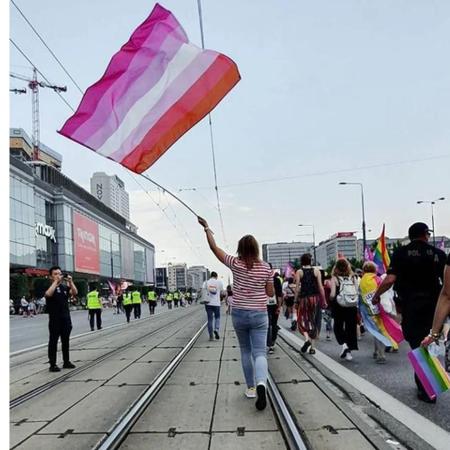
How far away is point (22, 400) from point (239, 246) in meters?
3.18

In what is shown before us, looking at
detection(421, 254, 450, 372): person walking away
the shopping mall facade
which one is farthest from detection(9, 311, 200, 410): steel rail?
the shopping mall facade

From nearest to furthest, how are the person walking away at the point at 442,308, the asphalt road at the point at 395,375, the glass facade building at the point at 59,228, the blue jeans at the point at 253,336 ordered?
the person walking away at the point at 442,308 < the asphalt road at the point at 395,375 < the blue jeans at the point at 253,336 < the glass facade building at the point at 59,228

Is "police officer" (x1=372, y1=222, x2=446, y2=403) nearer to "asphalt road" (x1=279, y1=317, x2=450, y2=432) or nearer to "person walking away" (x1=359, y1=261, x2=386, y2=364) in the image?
"asphalt road" (x1=279, y1=317, x2=450, y2=432)

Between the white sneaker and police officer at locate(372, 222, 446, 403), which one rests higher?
police officer at locate(372, 222, 446, 403)

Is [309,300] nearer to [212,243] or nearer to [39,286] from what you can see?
[212,243]

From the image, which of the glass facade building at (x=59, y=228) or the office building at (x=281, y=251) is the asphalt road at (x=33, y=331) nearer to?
the glass facade building at (x=59, y=228)

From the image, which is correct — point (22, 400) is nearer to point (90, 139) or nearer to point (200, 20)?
point (90, 139)

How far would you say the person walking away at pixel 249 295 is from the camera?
246 inches

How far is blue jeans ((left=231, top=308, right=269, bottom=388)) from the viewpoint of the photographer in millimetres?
6133

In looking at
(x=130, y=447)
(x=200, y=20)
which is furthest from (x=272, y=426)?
(x=200, y=20)

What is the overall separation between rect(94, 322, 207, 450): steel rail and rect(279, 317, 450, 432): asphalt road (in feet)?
8.97

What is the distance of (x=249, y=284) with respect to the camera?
6.29 metres

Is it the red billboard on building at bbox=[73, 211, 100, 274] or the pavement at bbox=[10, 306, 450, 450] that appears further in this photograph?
the red billboard on building at bbox=[73, 211, 100, 274]

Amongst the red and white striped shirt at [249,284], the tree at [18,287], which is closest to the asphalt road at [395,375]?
the red and white striped shirt at [249,284]
